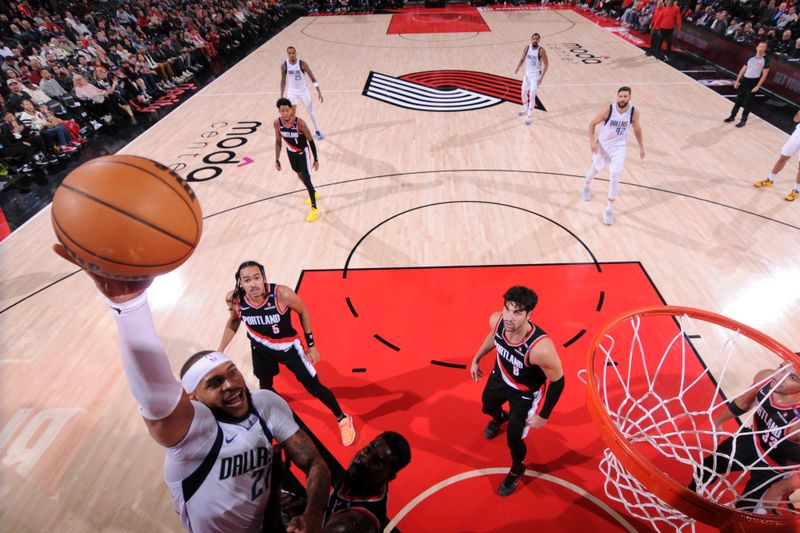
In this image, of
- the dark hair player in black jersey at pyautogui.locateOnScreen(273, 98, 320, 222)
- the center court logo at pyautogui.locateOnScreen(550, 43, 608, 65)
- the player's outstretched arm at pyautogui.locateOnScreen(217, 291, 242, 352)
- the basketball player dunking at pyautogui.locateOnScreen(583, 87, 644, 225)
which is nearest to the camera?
the player's outstretched arm at pyautogui.locateOnScreen(217, 291, 242, 352)

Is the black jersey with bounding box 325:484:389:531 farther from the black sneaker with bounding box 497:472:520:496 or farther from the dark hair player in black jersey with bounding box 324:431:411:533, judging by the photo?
the black sneaker with bounding box 497:472:520:496

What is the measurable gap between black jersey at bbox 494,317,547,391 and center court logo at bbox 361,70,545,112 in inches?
342

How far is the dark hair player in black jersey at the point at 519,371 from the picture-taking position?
9.38 feet

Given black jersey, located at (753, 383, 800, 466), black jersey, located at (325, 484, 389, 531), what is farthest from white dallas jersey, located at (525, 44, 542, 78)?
black jersey, located at (325, 484, 389, 531)

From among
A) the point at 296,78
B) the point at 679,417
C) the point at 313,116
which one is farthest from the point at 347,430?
the point at 296,78

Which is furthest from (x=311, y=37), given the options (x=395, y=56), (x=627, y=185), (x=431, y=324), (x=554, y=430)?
(x=554, y=430)

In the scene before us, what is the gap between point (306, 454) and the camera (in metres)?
2.17

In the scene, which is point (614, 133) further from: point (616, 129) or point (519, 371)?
point (519, 371)

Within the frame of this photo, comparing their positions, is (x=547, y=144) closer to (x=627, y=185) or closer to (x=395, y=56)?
(x=627, y=185)

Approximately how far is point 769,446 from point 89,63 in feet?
48.6

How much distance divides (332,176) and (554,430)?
18.8 feet

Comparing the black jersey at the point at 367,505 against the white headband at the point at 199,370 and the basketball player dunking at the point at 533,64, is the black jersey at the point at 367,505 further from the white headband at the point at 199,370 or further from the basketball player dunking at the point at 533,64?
the basketball player dunking at the point at 533,64

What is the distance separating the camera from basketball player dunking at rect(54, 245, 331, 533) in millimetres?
1403

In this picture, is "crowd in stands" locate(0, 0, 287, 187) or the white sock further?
the white sock
